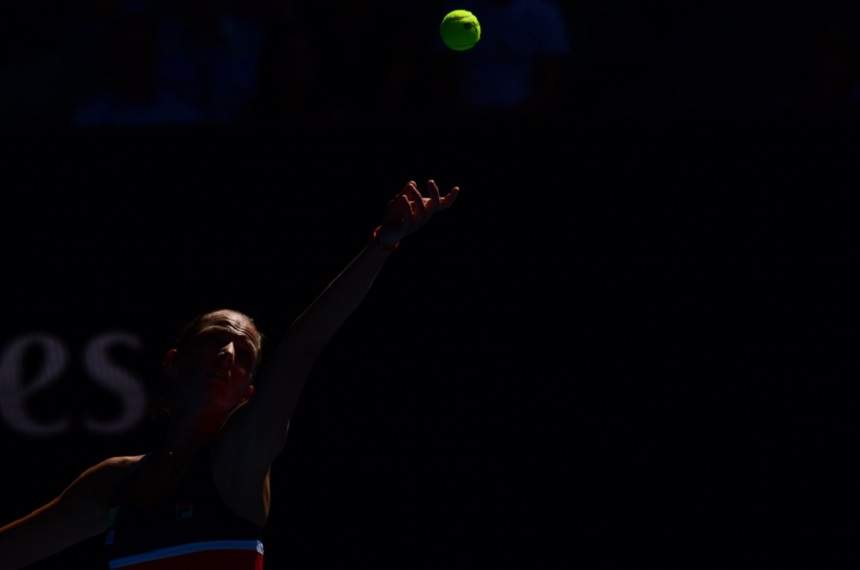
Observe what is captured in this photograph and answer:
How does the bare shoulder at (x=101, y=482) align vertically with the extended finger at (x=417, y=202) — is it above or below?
below

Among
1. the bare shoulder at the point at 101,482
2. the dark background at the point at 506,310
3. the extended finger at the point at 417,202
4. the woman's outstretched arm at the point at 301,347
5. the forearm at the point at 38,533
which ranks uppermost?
the extended finger at the point at 417,202

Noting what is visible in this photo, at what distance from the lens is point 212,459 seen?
279 centimetres

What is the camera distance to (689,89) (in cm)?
619

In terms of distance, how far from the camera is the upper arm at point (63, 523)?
2971 mm

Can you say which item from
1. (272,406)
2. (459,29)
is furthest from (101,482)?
(459,29)

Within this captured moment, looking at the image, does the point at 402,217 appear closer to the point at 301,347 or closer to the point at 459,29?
the point at 301,347

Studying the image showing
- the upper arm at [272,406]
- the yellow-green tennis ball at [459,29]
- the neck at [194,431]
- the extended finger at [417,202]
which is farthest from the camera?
the yellow-green tennis ball at [459,29]

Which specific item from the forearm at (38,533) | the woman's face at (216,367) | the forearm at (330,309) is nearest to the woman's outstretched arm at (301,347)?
the forearm at (330,309)

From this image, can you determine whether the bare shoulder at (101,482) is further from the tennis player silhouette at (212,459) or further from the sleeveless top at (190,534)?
the sleeveless top at (190,534)

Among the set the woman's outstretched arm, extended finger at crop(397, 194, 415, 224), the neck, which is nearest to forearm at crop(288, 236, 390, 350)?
the woman's outstretched arm

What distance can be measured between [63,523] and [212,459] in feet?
1.37

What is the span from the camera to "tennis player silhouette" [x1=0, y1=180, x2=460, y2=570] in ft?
8.81

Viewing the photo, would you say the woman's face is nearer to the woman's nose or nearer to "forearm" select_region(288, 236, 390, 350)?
the woman's nose

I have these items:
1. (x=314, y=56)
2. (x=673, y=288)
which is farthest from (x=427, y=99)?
(x=673, y=288)
